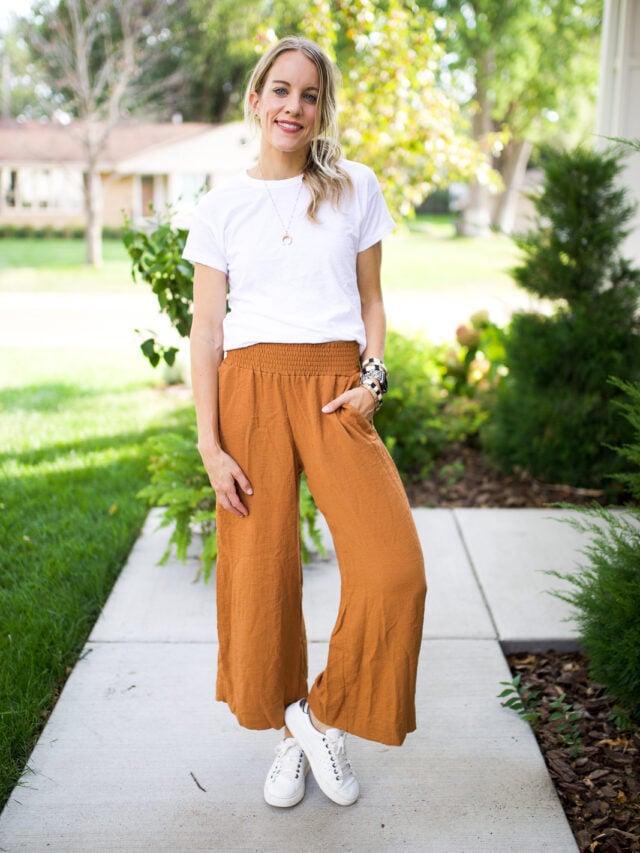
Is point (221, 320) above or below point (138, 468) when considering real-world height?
above

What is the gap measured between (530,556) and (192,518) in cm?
151

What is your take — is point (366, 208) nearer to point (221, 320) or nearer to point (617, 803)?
point (221, 320)

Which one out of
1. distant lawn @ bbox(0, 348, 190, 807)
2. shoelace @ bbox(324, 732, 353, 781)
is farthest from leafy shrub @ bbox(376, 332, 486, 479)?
shoelace @ bbox(324, 732, 353, 781)

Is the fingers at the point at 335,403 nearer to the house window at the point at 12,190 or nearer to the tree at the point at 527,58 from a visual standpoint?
the tree at the point at 527,58

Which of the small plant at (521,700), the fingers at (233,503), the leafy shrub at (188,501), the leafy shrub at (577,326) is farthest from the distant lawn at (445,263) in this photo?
the fingers at (233,503)

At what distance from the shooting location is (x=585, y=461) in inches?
194

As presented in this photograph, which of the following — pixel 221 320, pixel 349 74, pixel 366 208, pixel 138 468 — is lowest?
pixel 138 468

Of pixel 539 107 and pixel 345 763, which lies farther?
pixel 539 107

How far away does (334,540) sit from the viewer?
2.14 m

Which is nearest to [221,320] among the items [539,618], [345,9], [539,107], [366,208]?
[366,208]

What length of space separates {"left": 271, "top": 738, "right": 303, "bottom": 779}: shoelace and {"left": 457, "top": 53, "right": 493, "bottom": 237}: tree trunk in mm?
24347

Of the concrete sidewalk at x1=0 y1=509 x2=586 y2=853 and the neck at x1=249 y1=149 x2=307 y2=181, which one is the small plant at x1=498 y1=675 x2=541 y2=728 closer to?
the concrete sidewalk at x1=0 y1=509 x2=586 y2=853

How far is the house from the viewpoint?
31.5 m

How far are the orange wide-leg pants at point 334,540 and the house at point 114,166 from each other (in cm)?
3027
